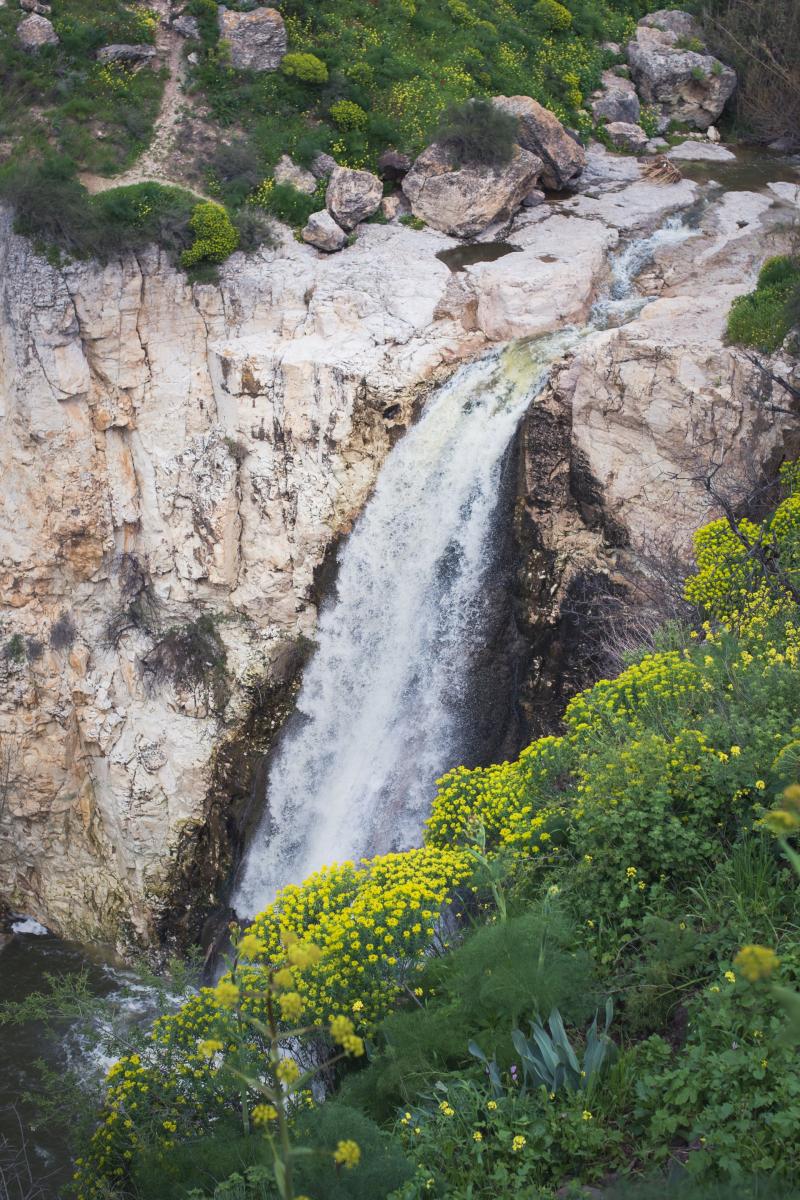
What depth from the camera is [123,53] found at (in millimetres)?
18859

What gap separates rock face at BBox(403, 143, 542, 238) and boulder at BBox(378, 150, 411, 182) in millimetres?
578

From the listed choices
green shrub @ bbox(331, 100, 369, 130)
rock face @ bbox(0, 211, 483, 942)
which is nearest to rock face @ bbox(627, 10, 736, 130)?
green shrub @ bbox(331, 100, 369, 130)

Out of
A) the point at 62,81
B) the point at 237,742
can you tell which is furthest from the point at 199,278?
the point at 237,742

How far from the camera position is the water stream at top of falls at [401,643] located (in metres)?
13.6

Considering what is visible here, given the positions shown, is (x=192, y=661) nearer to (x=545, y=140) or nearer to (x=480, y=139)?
(x=480, y=139)

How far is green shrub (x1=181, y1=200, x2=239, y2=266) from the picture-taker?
52.4 feet

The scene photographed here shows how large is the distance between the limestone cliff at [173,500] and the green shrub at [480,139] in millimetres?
3057

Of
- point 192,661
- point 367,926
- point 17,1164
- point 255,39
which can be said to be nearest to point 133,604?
point 192,661

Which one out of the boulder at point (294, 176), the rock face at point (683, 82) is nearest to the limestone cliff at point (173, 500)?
the boulder at point (294, 176)

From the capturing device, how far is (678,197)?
1841cm

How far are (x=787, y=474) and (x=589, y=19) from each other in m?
16.8

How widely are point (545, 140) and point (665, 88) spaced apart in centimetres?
553

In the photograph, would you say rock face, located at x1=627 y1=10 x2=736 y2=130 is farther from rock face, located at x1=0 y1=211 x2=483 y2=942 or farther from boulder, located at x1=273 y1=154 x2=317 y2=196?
rock face, located at x1=0 y1=211 x2=483 y2=942

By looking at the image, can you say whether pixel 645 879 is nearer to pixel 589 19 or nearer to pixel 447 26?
pixel 447 26
